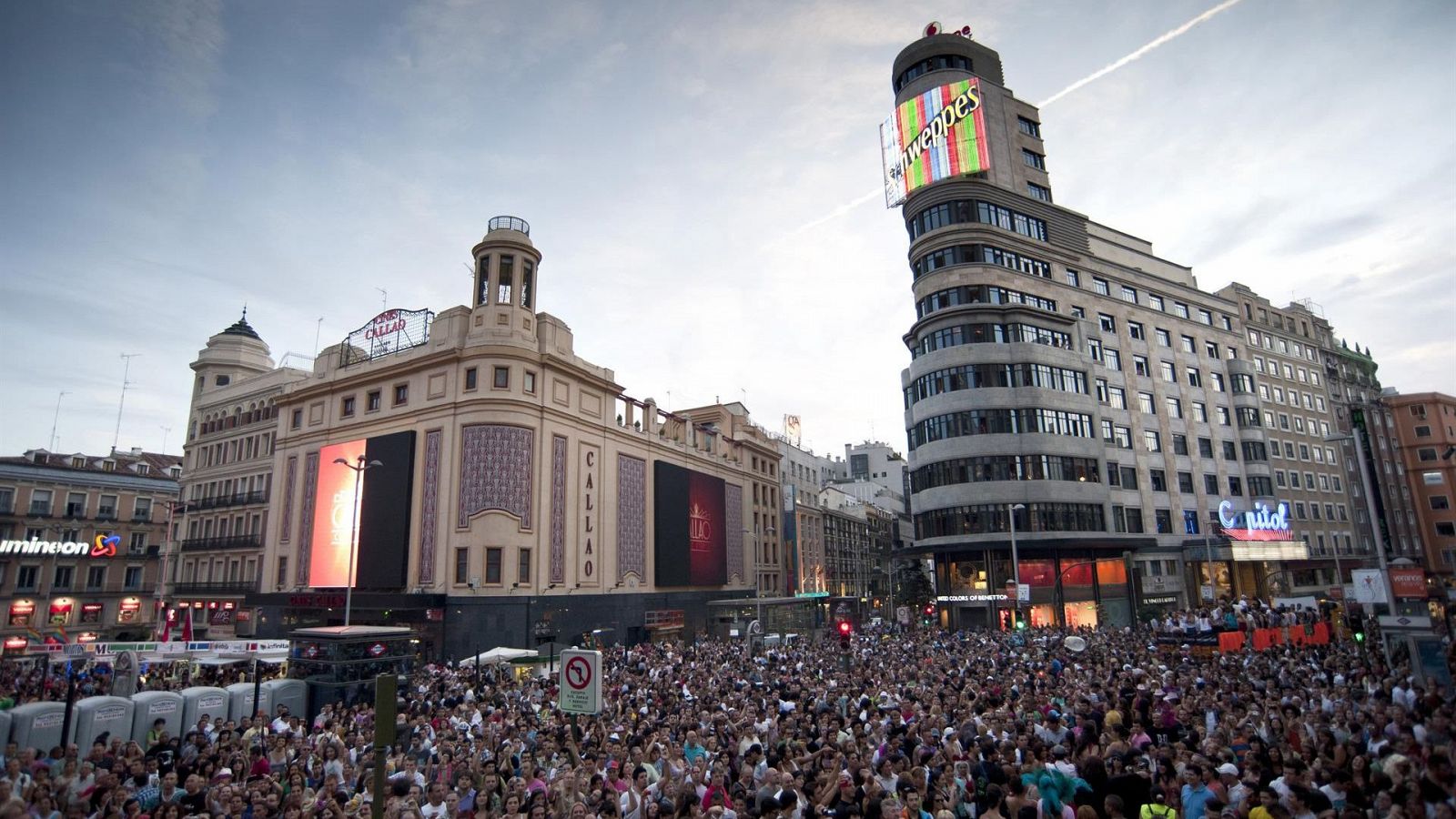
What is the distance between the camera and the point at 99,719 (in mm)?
18672

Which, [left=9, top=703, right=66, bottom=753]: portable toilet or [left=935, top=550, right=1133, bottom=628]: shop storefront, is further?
[left=935, top=550, right=1133, bottom=628]: shop storefront

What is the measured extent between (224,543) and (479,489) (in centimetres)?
3176

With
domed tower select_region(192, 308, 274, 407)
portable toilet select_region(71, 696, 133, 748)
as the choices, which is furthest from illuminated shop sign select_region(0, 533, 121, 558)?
portable toilet select_region(71, 696, 133, 748)

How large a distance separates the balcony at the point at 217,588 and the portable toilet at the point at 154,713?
1655 inches

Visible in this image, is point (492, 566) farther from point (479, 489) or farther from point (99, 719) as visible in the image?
point (99, 719)

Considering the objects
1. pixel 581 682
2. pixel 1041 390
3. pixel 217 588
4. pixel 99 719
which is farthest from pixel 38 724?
pixel 1041 390

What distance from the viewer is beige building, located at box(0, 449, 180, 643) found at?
59406 millimetres

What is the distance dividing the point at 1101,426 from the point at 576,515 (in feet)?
132

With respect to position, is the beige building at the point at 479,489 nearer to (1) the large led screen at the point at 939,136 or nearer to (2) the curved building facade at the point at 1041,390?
(2) the curved building facade at the point at 1041,390

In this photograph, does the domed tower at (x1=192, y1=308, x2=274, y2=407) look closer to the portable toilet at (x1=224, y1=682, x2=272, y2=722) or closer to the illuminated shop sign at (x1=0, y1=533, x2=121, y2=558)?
the illuminated shop sign at (x1=0, y1=533, x2=121, y2=558)

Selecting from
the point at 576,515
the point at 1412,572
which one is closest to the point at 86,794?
the point at 1412,572

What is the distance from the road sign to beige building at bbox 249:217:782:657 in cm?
2975

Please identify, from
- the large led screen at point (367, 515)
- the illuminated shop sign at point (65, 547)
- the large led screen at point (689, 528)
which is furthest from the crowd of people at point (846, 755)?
the illuminated shop sign at point (65, 547)

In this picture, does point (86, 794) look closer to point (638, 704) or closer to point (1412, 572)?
point (638, 704)
